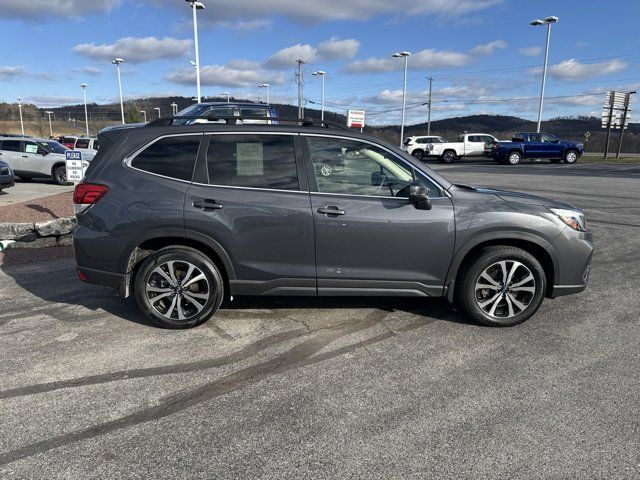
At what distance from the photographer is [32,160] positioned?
1711cm

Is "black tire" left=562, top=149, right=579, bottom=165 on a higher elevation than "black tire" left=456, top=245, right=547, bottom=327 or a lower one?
higher

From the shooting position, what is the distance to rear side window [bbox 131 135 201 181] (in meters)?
A: 4.17

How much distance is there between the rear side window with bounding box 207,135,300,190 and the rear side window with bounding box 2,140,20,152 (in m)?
16.6

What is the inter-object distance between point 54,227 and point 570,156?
32540mm

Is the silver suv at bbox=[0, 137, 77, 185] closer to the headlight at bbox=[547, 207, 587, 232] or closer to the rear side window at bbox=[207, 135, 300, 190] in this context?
the rear side window at bbox=[207, 135, 300, 190]

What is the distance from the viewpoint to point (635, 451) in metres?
2.64

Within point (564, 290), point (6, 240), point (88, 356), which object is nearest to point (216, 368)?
point (88, 356)

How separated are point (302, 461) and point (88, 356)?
2.16 meters

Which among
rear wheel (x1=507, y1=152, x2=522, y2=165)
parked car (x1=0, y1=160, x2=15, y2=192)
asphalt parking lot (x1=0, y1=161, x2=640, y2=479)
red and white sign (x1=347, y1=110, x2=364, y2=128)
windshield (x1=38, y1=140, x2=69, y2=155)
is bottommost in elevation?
asphalt parking lot (x1=0, y1=161, x2=640, y2=479)

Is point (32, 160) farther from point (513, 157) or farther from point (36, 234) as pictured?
point (513, 157)

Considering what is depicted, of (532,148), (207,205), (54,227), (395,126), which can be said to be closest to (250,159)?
(207,205)

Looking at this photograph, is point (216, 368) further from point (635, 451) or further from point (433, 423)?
point (635, 451)

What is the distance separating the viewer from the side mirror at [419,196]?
3.99 metres

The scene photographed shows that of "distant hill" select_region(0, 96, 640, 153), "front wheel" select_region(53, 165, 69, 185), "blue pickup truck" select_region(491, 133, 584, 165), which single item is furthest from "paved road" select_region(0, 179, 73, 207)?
"distant hill" select_region(0, 96, 640, 153)
